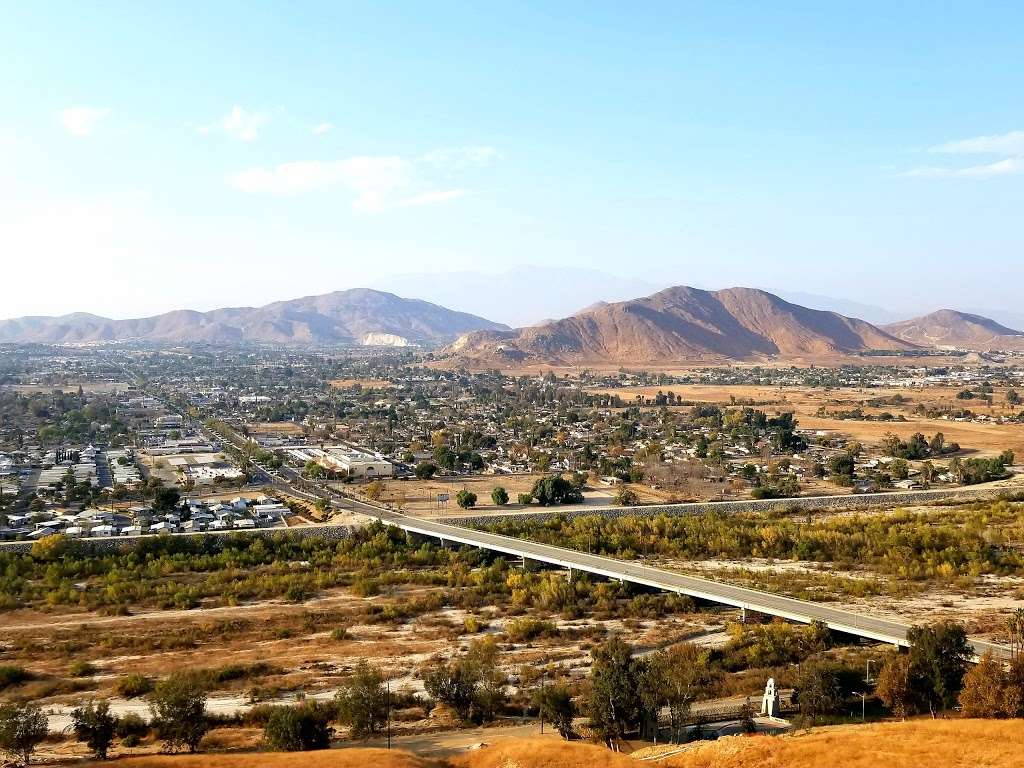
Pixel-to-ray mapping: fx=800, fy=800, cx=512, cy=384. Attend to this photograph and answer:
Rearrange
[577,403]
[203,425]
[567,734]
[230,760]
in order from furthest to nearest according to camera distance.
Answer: [577,403] < [203,425] < [567,734] < [230,760]

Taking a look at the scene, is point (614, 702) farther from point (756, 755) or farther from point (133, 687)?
point (133, 687)

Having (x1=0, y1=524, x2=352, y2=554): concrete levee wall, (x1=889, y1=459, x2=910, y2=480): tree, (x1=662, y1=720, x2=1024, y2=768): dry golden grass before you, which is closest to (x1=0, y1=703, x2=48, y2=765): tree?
(x1=662, y1=720, x2=1024, y2=768): dry golden grass

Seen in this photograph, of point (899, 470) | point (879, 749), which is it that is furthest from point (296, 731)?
point (899, 470)

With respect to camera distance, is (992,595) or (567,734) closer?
(567,734)

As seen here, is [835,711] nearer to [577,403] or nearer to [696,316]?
Answer: [577,403]

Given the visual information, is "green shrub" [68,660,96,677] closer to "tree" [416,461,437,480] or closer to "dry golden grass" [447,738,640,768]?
"dry golden grass" [447,738,640,768]

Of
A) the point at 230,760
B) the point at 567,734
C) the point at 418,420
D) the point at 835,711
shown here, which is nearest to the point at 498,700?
the point at 567,734
